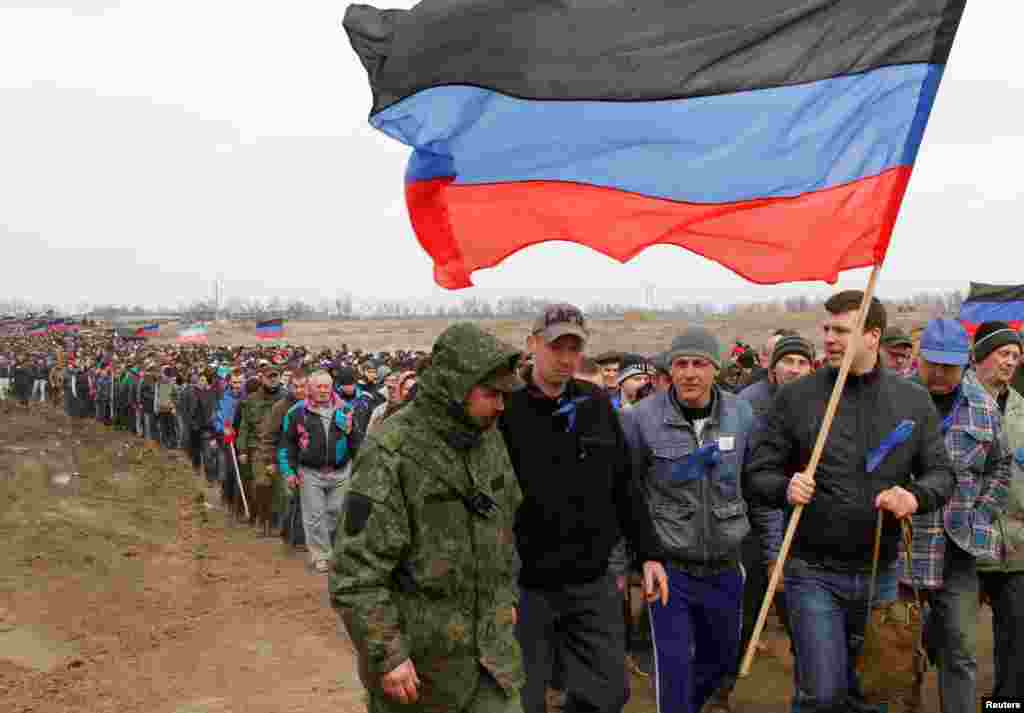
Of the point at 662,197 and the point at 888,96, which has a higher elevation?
the point at 888,96

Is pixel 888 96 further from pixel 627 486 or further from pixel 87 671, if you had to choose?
pixel 87 671

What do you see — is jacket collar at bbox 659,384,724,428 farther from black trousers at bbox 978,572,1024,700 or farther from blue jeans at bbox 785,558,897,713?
black trousers at bbox 978,572,1024,700

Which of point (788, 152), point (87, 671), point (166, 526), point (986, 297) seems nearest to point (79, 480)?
point (166, 526)

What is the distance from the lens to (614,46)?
4.66 meters

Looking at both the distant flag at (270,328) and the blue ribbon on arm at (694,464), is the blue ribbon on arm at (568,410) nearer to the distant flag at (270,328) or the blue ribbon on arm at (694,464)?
the blue ribbon on arm at (694,464)

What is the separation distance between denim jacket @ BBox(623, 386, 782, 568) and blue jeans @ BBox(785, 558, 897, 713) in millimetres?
569

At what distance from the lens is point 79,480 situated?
1822 centimetres

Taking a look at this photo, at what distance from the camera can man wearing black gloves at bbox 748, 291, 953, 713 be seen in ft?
14.2

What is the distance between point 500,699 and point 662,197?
243 cm

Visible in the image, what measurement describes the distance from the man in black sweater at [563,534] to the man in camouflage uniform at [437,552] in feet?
2.16

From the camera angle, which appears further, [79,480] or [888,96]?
[79,480]

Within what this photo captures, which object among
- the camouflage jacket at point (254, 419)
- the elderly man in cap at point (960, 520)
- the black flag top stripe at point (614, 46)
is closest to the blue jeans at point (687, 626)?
the elderly man in cap at point (960, 520)

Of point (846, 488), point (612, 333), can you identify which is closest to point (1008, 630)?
point (846, 488)

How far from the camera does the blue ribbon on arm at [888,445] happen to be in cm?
433
